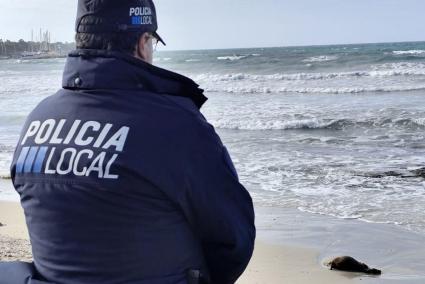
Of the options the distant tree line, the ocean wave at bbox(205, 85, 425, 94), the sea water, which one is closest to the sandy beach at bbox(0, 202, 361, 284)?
the sea water

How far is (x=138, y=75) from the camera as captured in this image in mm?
1521

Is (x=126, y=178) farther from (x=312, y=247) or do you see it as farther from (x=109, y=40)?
(x=312, y=247)

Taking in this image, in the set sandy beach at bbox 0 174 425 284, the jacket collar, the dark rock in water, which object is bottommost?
sandy beach at bbox 0 174 425 284

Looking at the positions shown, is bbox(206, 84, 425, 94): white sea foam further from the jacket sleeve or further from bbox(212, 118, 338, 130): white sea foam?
the jacket sleeve

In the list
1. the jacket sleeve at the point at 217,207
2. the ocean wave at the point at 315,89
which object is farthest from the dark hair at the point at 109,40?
the ocean wave at the point at 315,89

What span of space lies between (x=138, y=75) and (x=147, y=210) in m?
0.32

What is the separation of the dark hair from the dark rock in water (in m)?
4.39

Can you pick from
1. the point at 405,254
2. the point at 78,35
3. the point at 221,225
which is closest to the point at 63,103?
the point at 78,35

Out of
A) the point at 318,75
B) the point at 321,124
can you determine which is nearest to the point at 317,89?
the point at 318,75

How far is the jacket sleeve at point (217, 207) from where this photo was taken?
4.80 feet

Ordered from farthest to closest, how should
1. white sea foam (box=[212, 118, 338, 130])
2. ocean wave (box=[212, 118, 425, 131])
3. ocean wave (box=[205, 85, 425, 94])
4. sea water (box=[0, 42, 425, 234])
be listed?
ocean wave (box=[205, 85, 425, 94]) → white sea foam (box=[212, 118, 338, 130]) → ocean wave (box=[212, 118, 425, 131]) → sea water (box=[0, 42, 425, 234])

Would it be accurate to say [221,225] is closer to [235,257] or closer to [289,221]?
[235,257]

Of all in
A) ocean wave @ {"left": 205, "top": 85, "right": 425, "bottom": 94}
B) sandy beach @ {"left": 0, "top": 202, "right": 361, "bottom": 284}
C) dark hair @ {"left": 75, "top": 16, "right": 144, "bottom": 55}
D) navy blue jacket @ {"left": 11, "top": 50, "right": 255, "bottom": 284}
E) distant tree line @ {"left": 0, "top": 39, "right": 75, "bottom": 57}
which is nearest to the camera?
navy blue jacket @ {"left": 11, "top": 50, "right": 255, "bottom": 284}

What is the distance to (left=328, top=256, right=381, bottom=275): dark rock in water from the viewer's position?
18.1 feet
